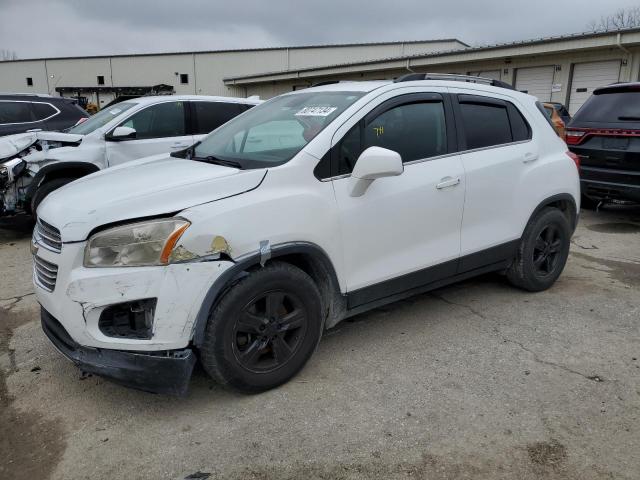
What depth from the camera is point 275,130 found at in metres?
3.65

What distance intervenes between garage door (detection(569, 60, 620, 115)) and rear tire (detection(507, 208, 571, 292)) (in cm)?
1320

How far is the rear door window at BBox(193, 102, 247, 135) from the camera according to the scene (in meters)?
7.65

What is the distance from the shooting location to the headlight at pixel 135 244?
260 centimetres

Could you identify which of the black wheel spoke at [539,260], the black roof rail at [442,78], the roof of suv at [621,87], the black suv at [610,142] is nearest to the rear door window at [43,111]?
the black roof rail at [442,78]

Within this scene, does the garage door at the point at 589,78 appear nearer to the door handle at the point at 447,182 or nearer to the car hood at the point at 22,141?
the door handle at the point at 447,182

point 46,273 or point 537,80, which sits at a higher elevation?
point 537,80

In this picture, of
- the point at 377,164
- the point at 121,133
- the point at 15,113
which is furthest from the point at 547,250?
the point at 15,113

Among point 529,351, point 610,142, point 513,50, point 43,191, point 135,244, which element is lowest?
point 529,351

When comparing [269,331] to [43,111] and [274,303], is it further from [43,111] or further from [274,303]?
[43,111]

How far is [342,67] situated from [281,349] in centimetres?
2503

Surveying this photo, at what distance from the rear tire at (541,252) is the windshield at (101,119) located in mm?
5581

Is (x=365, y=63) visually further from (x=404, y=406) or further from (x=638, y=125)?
(x=404, y=406)

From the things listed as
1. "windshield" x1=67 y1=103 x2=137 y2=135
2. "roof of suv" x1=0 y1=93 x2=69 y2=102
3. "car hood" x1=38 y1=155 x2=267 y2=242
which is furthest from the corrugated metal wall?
"car hood" x1=38 y1=155 x2=267 y2=242

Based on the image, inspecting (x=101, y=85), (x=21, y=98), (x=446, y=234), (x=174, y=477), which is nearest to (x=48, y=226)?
(x=174, y=477)
